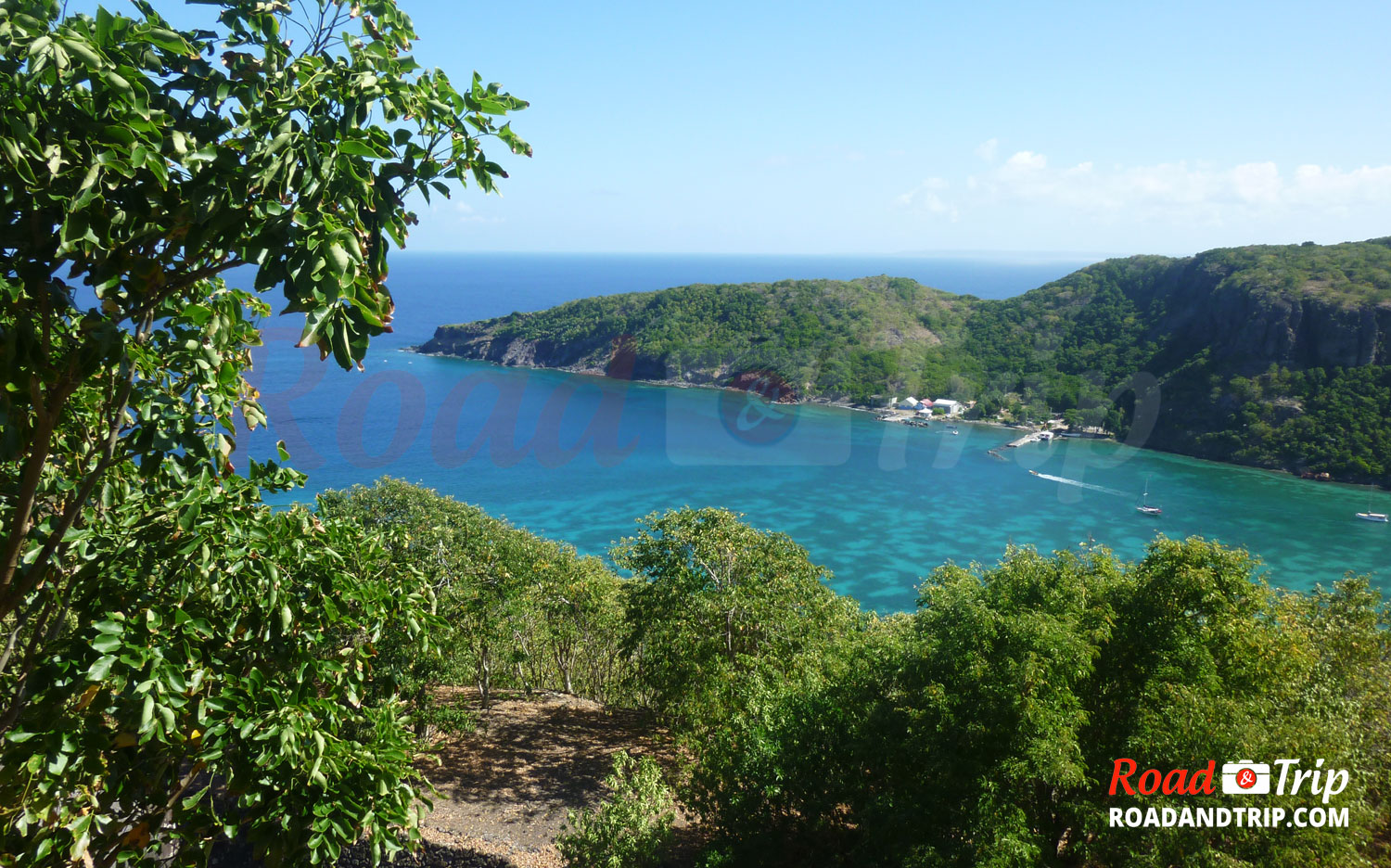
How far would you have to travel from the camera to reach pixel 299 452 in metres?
42.1

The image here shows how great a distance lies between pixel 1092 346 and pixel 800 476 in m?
34.4

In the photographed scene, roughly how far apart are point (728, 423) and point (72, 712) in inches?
2401

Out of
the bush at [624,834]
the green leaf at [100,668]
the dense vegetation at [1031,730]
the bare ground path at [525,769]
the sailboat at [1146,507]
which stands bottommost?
the sailboat at [1146,507]

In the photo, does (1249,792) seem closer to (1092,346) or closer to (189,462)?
(189,462)

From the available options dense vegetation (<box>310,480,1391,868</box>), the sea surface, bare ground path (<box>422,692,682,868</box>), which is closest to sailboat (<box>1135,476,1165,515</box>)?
the sea surface

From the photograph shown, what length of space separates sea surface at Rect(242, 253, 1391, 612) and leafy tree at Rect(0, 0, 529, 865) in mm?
28017

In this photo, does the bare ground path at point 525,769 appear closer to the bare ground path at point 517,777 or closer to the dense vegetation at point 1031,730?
the bare ground path at point 517,777

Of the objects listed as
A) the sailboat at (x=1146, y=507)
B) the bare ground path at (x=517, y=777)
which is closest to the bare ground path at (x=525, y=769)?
the bare ground path at (x=517, y=777)

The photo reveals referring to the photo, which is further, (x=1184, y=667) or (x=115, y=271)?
(x=1184, y=667)

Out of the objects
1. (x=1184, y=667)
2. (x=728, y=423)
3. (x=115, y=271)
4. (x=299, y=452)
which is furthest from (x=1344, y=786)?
(x=728, y=423)

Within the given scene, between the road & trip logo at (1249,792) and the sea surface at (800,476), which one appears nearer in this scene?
the road & trip logo at (1249,792)

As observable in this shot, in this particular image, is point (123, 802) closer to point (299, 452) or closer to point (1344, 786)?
point (1344, 786)

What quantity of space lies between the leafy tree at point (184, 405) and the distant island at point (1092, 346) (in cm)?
6234

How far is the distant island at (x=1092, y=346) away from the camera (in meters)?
53.2
